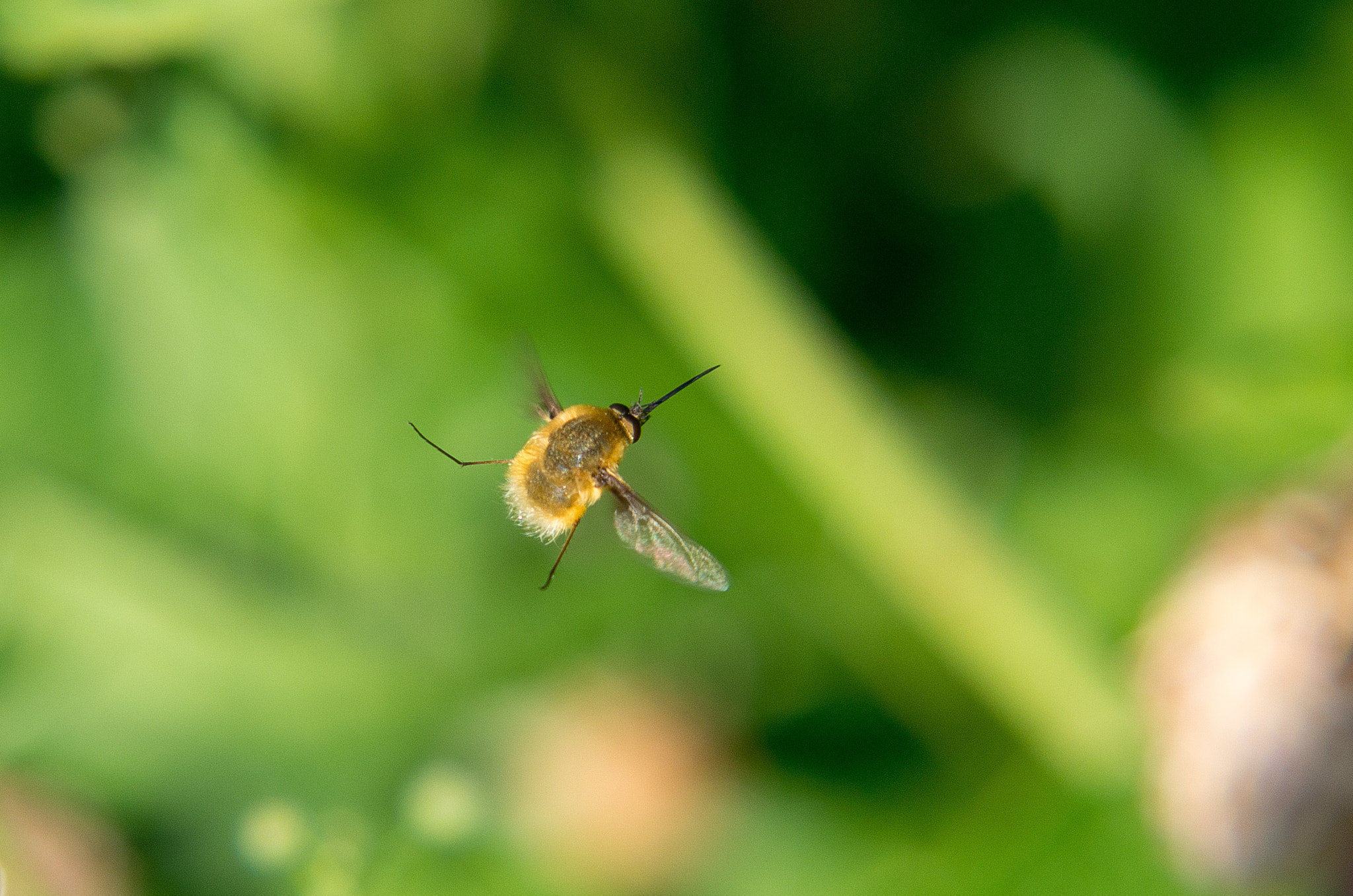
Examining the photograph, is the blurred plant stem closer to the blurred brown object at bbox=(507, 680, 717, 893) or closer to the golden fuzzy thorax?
the blurred brown object at bbox=(507, 680, 717, 893)

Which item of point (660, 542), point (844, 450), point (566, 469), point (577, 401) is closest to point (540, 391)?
point (566, 469)

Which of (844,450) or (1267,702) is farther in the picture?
(844,450)

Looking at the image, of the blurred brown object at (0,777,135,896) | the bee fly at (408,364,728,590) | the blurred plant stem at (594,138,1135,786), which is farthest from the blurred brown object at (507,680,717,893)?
the bee fly at (408,364,728,590)

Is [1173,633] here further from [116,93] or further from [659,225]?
[116,93]

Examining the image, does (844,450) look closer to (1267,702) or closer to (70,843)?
(1267,702)

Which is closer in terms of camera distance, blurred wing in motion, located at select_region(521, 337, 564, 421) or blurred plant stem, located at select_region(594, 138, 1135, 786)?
blurred wing in motion, located at select_region(521, 337, 564, 421)

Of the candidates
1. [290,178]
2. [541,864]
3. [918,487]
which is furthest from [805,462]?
[290,178]
